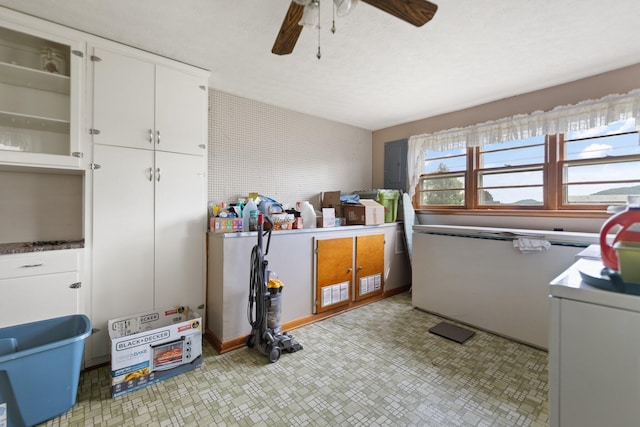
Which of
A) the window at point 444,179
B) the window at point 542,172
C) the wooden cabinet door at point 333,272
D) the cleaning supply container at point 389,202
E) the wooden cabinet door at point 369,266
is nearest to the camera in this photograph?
the window at point 542,172

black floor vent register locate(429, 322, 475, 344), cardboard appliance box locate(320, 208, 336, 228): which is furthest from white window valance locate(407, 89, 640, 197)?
black floor vent register locate(429, 322, 475, 344)

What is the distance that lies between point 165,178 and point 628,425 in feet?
9.38

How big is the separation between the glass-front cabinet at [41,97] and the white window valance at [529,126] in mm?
3735

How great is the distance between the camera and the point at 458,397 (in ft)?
5.99

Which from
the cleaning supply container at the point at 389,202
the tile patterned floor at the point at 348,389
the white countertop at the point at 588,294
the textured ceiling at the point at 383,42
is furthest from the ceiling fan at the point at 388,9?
the cleaning supply container at the point at 389,202

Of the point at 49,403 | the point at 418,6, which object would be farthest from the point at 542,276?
the point at 49,403

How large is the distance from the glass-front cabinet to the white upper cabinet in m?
0.13

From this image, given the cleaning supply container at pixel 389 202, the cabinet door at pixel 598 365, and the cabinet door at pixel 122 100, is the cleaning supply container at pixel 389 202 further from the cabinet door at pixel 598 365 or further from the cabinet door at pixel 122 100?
the cabinet door at pixel 598 365

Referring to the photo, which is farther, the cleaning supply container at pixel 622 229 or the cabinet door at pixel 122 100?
the cabinet door at pixel 122 100

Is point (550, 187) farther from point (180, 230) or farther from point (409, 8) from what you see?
point (180, 230)

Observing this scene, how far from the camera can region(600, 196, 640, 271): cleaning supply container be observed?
2.41 ft

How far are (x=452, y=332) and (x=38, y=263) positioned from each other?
3443 mm

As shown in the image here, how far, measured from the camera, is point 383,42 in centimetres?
214

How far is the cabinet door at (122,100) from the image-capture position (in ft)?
6.88
